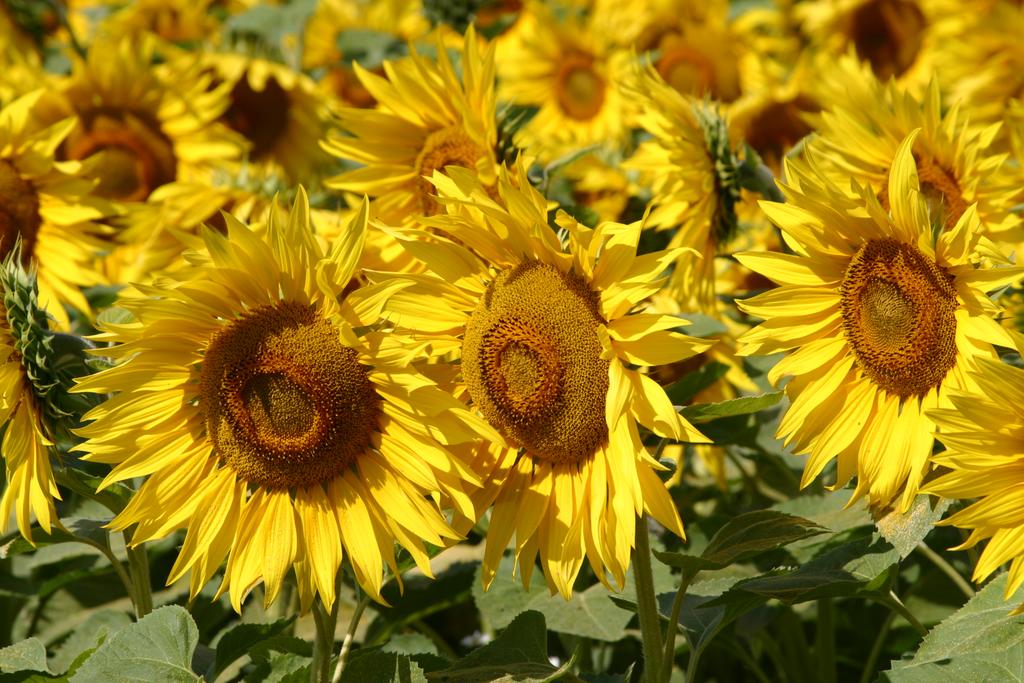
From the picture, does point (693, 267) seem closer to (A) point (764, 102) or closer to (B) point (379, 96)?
(B) point (379, 96)

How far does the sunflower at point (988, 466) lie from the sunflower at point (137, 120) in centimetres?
243

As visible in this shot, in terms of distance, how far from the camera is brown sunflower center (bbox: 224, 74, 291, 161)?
176 inches

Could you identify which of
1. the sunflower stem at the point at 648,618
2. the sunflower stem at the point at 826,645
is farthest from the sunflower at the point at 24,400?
the sunflower stem at the point at 826,645

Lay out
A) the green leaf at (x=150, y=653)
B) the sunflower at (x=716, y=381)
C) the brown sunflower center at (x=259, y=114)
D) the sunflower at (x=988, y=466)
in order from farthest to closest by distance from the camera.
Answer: the brown sunflower center at (x=259, y=114) < the sunflower at (x=716, y=381) < the green leaf at (x=150, y=653) < the sunflower at (x=988, y=466)

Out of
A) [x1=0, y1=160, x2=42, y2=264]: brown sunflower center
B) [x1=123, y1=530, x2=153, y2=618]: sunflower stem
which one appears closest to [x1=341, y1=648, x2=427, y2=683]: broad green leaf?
[x1=123, y1=530, x2=153, y2=618]: sunflower stem

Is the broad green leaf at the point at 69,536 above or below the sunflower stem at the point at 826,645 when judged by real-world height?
above

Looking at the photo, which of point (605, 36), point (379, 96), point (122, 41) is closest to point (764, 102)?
point (605, 36)

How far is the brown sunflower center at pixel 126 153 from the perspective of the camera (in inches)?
144

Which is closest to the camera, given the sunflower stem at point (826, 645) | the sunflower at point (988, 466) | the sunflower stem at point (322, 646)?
the sunflower at point (988, 466)

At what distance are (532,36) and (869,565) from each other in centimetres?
287

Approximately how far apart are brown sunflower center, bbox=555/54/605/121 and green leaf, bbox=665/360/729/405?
79.1 inches

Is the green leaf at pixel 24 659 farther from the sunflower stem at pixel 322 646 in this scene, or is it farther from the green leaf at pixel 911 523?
the green leaf at pixel 911 523

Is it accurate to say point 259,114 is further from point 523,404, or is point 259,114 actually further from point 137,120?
point 523,404

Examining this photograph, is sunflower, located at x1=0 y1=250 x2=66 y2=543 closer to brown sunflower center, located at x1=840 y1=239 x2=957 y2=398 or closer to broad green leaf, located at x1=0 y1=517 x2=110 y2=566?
broad green leaf, located at x1=0 y1=517 x2=110 y2=566
